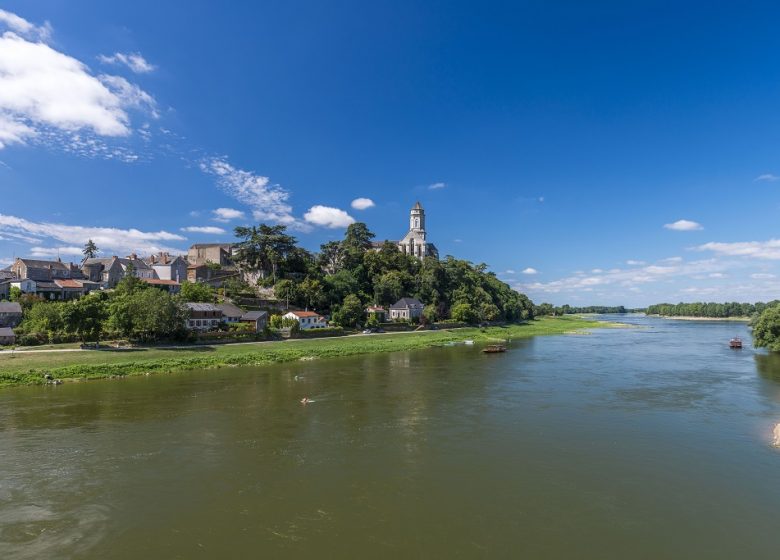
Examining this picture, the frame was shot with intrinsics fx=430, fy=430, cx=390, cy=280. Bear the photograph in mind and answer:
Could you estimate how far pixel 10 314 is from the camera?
4609 centimetres

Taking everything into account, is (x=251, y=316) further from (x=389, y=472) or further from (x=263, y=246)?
(x=389, y=472)

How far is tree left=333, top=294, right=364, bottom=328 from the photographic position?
68125 mm

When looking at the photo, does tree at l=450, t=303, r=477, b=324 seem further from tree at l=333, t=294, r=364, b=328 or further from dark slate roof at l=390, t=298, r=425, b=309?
tree at l=333, t=294, r=364, b=328

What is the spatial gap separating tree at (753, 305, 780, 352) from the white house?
5671cm

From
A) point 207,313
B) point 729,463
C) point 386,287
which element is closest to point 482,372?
point 729,463

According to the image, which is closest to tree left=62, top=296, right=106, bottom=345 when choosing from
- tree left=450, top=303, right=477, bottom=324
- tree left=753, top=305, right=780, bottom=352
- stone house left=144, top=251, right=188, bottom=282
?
stone house left=144, top=251, right=188, bottom=282

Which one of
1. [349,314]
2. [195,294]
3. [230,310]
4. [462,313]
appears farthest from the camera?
[462,313]

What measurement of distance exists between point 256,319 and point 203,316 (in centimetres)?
661

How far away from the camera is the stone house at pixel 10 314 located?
151 ft

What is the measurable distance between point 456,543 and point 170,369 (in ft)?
113

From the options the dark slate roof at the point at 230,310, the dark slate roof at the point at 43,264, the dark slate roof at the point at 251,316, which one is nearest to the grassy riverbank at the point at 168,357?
the dark slate roof at the point at 251,316

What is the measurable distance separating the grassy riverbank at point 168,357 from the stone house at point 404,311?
64.6 ft

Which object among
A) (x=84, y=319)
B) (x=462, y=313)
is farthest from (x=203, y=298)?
(x=462, y=313)

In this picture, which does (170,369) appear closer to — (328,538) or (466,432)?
(466,432)
